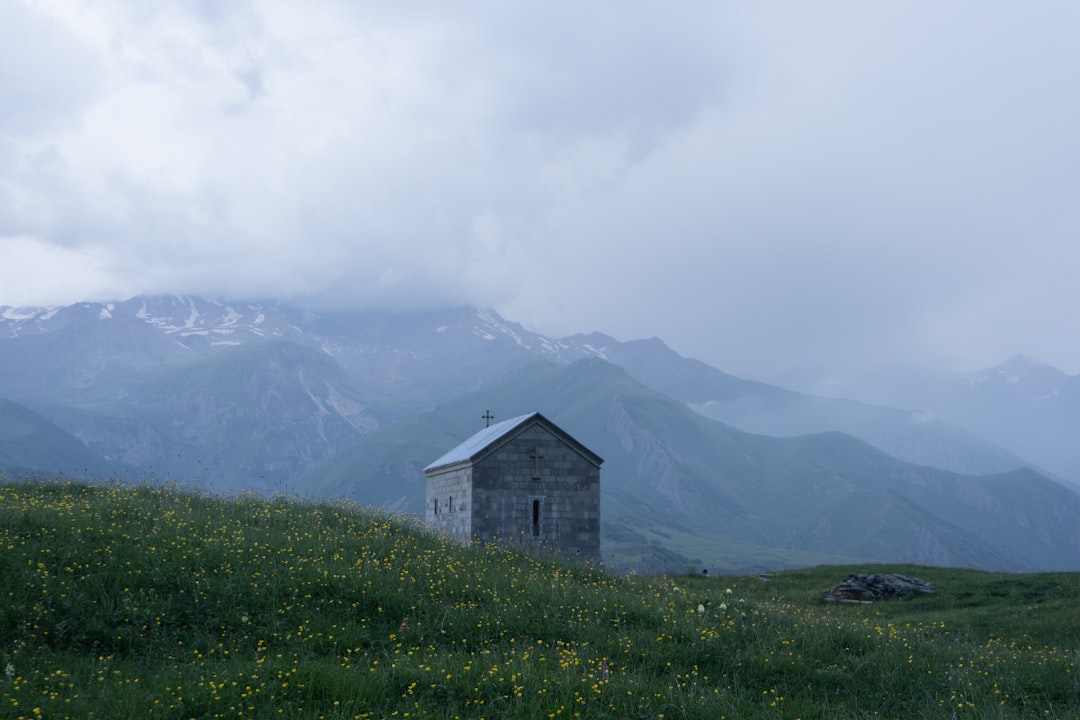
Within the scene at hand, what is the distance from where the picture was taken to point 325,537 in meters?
24.4

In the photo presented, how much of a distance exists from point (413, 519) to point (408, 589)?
12536 millimetres

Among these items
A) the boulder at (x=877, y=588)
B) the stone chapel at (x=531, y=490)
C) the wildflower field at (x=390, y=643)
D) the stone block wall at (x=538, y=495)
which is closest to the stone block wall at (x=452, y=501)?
the stone chapel at (x=531, y=490)

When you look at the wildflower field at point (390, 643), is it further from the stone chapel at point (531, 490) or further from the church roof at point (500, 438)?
the church roof at point (500, 438)

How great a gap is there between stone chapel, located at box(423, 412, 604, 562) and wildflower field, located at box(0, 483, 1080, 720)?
18342mm

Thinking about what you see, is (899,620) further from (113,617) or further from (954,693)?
(113,617)

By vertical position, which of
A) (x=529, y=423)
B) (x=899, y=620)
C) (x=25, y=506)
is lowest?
(x=899, y=620)

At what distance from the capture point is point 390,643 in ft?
58.5

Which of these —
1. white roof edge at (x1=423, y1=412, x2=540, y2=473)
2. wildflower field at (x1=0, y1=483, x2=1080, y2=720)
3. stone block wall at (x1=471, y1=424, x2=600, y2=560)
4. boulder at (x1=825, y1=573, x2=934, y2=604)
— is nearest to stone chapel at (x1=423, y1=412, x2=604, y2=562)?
stone block wall at (x1=471, y1=424, x2=600, y2=560)

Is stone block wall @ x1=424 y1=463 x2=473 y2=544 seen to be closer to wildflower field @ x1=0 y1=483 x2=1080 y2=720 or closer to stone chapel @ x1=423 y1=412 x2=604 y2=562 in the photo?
stone chapel @ x1=423 y1=412 x2=604 y2=562

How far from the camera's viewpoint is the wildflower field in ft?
47.7

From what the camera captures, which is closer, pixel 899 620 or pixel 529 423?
pixel 899 620

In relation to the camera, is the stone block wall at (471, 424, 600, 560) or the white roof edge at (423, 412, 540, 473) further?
the white roof edge at (423, 412, 540, 473)

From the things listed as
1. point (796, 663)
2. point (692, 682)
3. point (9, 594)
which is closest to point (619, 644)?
point (692, 682)

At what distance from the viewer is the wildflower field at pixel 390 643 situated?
14.5 metres
